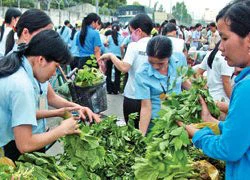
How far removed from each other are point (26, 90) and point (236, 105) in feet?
3.73

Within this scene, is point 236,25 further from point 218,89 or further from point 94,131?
point 218,89

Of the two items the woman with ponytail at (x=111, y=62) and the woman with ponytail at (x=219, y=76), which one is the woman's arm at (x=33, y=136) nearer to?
the woman with ponytail at (x=219, y=76)

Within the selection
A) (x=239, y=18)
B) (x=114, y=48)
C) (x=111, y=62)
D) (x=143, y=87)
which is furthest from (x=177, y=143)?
(x=114, y=48)

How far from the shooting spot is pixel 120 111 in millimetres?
7844

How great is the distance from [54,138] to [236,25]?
1.21 metres

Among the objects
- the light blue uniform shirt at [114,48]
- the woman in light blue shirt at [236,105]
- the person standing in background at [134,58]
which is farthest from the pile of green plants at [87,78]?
the light blue uniform shirt at [114,48]

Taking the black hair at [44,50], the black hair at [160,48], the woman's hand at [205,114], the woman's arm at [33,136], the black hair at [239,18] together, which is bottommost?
the woman's arm at [33,136]

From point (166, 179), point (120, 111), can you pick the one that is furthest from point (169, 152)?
point (120, 111)

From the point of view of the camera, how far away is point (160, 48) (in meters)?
3.31

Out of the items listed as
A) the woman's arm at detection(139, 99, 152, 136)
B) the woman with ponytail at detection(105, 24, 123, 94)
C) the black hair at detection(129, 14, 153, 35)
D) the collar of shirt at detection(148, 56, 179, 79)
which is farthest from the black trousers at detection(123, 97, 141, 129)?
the woman with ponytail at detection(105, 24, 123, 94)

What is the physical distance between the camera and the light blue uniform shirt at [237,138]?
168 cm

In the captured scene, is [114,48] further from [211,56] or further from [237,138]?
[237,138]

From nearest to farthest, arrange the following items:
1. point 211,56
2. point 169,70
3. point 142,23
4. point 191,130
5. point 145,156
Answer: point 191,130 < point 145,156 < point 169,70 < point 211,56 < point 142,23

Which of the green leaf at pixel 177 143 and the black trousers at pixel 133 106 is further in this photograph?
the black trousers at pixel 133 106
